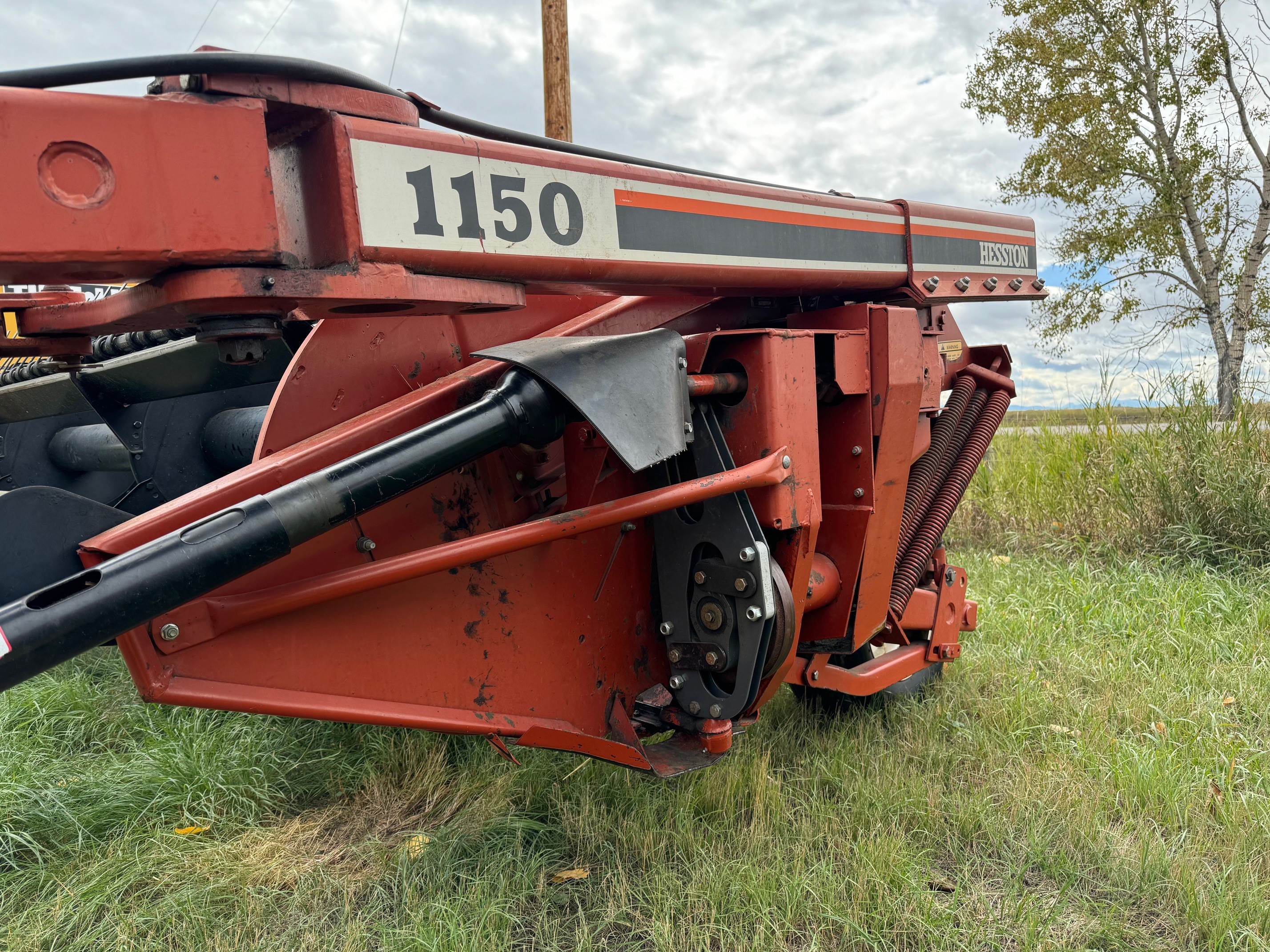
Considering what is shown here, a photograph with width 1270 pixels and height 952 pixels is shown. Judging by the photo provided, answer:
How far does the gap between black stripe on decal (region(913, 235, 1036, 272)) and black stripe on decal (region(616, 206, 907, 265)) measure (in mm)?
115

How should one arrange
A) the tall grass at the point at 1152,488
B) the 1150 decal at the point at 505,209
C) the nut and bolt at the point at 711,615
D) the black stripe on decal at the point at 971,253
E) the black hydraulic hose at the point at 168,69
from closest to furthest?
the black hydraulic hose at the point at 168,69
the 1150 decal at the point at 505,209
the nut and bolt at the point at 711,615
the black stripe on decal at the point at 971,253
the tall grass at the point at 1152,488

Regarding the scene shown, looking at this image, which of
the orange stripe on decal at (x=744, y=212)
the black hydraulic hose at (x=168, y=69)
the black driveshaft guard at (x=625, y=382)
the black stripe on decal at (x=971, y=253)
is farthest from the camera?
the black stripe on decal at (x=971, y=253)

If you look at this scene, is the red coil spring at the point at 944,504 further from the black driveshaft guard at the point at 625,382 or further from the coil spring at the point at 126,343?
the coil spring at the point at 126,343

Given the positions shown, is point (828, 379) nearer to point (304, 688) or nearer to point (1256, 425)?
point (304, 688)

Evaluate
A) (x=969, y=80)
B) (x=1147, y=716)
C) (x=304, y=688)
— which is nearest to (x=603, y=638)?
(x=304, y=688)

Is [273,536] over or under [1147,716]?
over

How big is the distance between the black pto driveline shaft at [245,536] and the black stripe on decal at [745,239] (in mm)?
471

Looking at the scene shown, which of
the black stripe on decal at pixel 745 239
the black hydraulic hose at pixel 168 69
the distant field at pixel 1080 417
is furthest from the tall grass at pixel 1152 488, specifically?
the black hydraulic hose at pixel 168 69

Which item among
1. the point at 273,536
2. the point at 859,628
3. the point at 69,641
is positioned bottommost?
the point at 859,628

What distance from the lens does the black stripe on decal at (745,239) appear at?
7.20ft

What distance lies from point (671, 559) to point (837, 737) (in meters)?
1.37

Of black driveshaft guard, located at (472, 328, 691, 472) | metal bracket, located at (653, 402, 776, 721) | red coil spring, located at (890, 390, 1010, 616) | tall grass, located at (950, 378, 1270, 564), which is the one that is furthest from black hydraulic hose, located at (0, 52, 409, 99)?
tall grass, located at (950, 378, 1270, 564)

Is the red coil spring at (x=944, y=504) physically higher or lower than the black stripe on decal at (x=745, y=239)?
lower

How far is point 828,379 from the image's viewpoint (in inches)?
106
